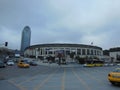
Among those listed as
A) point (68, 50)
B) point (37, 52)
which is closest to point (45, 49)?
point (37, 52)

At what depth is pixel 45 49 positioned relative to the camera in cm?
16988

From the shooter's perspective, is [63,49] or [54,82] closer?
[54,82]

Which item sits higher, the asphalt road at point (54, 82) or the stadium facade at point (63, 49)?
the stadium facade at point (63, 49)

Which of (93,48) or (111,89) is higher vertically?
(93,48)

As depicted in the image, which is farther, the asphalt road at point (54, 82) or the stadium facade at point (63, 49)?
the stadium facade at point (63, 49)

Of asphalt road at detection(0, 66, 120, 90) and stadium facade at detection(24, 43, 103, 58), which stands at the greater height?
stadium facade at detection(24, 43, 103, 58)

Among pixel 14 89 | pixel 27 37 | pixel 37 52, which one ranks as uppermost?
pixel 27 37

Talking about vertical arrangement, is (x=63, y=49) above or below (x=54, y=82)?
above

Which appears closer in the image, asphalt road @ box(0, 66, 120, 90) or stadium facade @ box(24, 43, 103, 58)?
asphalt road @ box(0, 66, 120, 90)

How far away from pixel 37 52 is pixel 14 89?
157 m

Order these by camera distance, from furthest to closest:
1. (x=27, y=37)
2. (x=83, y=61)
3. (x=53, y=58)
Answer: (x=27, y=37) < (x=53, y=58) < (x=83, y=61)

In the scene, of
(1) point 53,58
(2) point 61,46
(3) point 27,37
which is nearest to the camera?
(1) point 53,58

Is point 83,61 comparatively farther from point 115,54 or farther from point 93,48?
point 115,54

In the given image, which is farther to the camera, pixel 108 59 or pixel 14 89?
pixel 108 59
